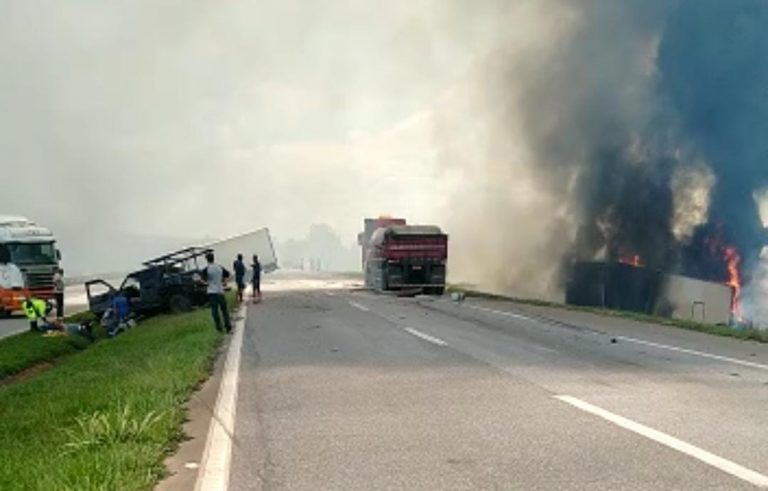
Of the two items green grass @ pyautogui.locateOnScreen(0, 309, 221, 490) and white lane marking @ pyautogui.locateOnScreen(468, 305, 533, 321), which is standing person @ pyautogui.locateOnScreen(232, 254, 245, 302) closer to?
white lane marking @ pyautogui.locateOnScreen(468, 305, 533, 321)

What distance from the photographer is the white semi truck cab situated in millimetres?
32844

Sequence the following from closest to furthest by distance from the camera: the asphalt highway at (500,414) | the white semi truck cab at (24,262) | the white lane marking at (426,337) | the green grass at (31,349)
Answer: the asphalt highway at (500,414) < the white lane marking at (426,337) < the green grass at (31,349) < the white semi truck cab at (24,262)

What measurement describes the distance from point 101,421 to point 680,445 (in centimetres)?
479

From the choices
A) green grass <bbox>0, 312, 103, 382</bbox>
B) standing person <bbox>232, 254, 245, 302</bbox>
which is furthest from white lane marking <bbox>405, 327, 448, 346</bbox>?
standing person <bbox>232, 254, 245, 302</bbox>

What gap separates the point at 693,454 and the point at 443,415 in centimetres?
246

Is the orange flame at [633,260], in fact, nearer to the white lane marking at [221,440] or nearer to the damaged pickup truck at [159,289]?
the damaged pickup truck at [159,289]

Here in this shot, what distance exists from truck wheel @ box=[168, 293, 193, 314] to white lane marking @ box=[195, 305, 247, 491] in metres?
18.0

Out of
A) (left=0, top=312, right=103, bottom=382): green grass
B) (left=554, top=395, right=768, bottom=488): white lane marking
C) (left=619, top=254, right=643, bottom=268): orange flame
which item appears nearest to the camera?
(left=554, top=395, right=768, bottom=488): white lane marking

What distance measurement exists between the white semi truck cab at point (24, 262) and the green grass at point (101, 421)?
19353 millimetres

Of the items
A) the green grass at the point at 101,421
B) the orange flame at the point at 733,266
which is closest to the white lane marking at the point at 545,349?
the green grass at the point at 101,421

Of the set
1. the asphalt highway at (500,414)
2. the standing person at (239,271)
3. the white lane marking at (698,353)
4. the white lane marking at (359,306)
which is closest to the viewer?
the asphalt highway at (500,414)

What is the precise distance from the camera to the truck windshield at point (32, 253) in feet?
109

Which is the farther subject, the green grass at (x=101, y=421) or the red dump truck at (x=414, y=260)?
the red dump truck at (x=414, y=260)

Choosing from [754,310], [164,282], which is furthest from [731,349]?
[754,310]
